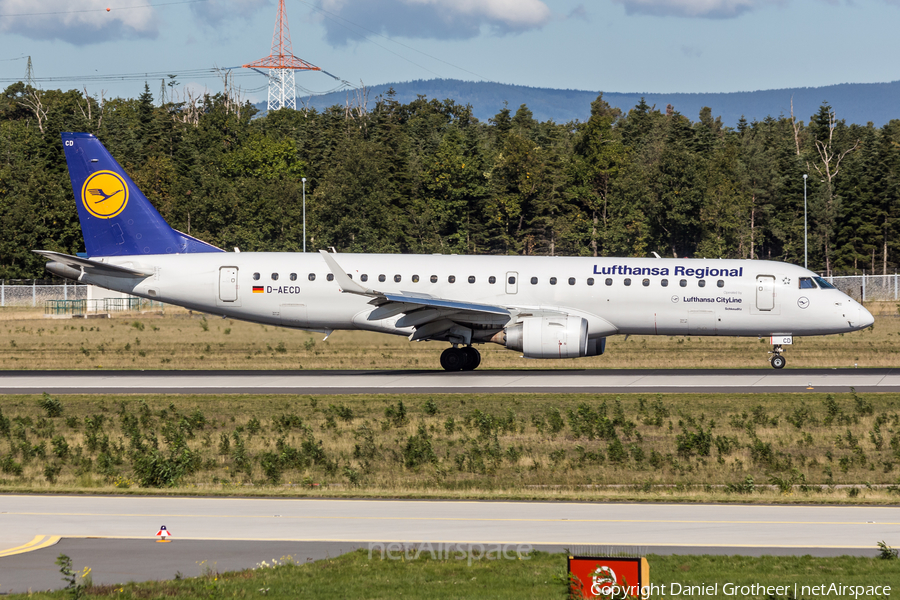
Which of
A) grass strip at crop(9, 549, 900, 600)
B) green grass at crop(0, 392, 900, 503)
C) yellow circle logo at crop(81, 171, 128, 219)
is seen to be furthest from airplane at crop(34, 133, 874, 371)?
grass strip at crop(9, 549, 900, 600)

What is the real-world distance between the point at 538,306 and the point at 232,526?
20.2m

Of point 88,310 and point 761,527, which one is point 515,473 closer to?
point 761,527

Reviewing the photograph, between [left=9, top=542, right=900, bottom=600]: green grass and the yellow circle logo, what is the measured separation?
2602 cm

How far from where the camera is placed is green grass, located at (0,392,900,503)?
16.4 m

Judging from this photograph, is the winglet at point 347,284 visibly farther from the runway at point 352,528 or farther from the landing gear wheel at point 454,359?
the runway at point 352,528

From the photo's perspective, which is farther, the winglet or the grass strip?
the winglet

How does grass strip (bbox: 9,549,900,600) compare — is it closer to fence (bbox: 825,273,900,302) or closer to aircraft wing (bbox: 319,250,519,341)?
aircraft wing (bbox: 319,250,519,341)

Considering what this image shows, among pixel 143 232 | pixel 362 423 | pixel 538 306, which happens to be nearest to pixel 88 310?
pixel 143 232

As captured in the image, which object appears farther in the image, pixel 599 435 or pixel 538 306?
pixel 538 306

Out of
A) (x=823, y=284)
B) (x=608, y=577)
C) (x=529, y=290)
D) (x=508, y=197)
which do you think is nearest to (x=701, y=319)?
(x=823, y=284)

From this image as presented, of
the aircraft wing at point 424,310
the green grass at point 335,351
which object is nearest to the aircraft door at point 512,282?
the aircraft wing at point 424,310

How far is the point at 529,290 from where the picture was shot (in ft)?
106

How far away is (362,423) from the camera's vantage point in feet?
73.9

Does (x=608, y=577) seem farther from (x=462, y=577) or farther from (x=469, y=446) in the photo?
(x=469, y=446)
